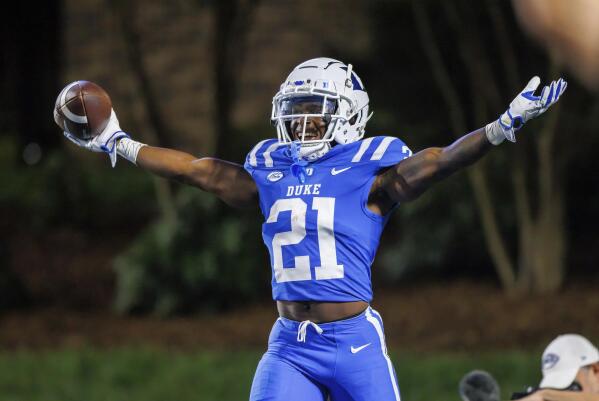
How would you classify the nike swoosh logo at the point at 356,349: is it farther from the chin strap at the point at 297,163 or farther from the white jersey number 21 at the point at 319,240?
the chin strap at the point at 297,163

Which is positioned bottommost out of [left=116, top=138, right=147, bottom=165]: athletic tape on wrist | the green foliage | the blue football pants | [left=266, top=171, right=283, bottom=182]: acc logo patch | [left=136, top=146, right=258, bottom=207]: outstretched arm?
the blue football pants

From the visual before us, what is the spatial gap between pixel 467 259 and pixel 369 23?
10.9 feet

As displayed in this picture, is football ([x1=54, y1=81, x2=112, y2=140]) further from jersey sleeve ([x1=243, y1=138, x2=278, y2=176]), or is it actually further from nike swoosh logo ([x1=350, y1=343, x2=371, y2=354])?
nike swoosh logo ([x1=350, y1=343, x2=371, y2=354])

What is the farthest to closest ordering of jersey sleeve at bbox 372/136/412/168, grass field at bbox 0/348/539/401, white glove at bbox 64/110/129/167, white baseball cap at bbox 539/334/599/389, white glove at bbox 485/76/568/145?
1. grass field at bbox 0/348/539/401
2. white baseball cap at bbox 539/334/599/389
3. white glove at bbox 64/110/129/167
4. jersey sleeve at bbox 372/136/412/168
5. white glove at bbox 485/76/568/145

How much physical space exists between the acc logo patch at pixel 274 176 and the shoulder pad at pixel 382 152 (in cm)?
26

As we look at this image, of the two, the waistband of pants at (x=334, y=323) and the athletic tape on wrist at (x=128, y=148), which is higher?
the athletic tape on wrist at (x=128, y=148)

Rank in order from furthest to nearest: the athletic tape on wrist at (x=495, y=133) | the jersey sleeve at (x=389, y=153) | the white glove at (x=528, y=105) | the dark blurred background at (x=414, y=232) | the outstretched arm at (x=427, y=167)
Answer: the dark blurred background at (x=414, y=232)
the jersey sleeve at (x=389, y=153)
the outstretched arm at (x=427, y=167)
the athletic tape on wrist at (x=495, y=133)
the white glove at (x=528, y=105)

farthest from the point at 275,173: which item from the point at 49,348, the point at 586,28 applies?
the point at 49,348

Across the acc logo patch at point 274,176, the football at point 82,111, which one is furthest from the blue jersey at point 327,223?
the football at point 82,111

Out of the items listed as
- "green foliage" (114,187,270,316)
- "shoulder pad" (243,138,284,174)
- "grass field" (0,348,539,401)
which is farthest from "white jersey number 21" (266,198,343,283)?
"green foliage" (114,187,270,316)

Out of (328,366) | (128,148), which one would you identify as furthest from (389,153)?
(128,148)

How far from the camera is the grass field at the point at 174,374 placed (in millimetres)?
7531

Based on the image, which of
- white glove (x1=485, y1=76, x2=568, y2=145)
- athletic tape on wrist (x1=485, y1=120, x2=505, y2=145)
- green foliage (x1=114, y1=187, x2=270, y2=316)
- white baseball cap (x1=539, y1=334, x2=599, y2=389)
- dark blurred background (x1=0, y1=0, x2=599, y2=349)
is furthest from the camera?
green foliage (x1=114, y1=187, x2=270, y2=316)

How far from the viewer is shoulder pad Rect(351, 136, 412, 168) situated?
376cm
